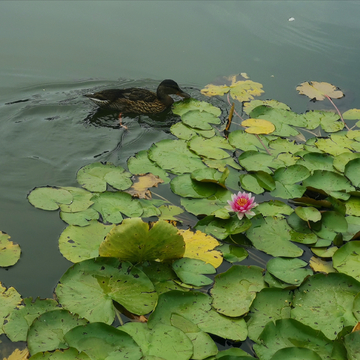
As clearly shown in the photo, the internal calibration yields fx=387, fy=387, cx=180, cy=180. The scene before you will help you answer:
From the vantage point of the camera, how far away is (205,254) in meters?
2.92

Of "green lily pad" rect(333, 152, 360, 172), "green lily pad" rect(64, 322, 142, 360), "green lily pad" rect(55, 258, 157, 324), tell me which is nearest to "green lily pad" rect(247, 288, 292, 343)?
"green lily pad" rect(55, 258, 157, 324)

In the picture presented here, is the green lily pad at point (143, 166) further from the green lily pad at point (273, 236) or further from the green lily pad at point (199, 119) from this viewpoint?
the green lily pad at point (273, 236)

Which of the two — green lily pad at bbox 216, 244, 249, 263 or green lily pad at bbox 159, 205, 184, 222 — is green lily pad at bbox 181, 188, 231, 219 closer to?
green lily pad at bbox 159, 205, 184, 222

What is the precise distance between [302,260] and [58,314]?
1.81 metres

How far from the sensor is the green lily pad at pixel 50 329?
2.18 m

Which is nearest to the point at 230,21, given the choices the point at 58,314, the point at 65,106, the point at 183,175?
the point at 65,106

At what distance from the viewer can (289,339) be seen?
230 cm

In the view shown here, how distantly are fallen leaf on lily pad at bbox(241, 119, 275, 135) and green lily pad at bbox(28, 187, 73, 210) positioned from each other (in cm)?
224

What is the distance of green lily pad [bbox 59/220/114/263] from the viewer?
2842mm

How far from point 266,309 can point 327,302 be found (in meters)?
0.40

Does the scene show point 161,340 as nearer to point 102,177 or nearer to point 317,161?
point 102,177

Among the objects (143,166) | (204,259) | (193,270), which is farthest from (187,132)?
(193,270)

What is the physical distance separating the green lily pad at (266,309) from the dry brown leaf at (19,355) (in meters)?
1.32

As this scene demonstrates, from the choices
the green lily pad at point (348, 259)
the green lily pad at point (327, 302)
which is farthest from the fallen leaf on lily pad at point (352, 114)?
the green lily pad at point (327, 302)
